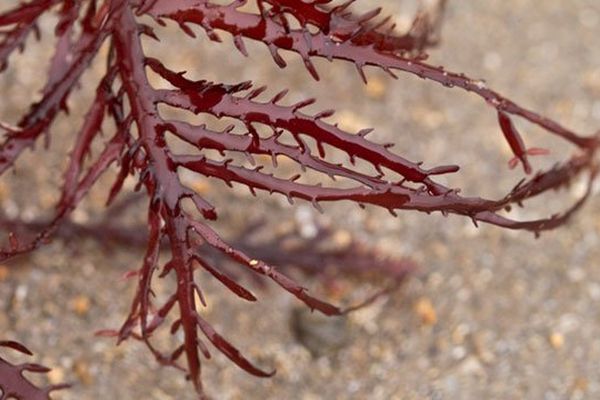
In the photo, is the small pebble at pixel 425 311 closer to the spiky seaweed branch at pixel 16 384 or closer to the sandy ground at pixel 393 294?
the sandy ground at pixel 393 294

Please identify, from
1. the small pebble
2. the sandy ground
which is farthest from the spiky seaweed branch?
the small pebble

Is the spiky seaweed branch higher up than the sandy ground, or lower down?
lower down

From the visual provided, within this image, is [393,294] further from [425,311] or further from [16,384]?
[16,384]

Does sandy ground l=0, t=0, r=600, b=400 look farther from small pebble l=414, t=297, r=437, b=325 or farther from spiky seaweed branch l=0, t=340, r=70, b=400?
spiky seaweed branch l=0, t=340, r=70, b=400

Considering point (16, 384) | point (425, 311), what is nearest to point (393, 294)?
point (425, 311)

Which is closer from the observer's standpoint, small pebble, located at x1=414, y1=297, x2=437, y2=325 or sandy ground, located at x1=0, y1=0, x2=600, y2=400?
sandy ground, located at x1=0, y1=0, x2=600, y2=400

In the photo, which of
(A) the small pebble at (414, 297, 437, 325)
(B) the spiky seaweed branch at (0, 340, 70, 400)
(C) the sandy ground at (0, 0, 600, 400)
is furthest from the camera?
(A) the small pebble at (414, 297, 437, 325)

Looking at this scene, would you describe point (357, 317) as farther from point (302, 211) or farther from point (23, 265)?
point (23, 265)

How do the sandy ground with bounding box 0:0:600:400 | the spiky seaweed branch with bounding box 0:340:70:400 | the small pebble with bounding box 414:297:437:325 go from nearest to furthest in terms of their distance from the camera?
the spiky seaweed branch with bounding box 0:340:70:400
the sandy ground with bounding box 0:0:600:400
the small pebble with bounding box 414:297:437:325

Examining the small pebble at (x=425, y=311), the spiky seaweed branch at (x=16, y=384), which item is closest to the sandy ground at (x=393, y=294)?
the small pebble at (x=425, y=311)
